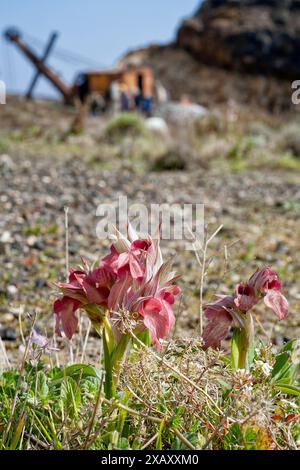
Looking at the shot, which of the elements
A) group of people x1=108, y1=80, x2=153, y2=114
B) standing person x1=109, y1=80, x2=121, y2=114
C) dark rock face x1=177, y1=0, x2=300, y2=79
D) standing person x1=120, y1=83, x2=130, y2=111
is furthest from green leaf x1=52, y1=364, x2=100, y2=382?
dark rock face x1=177, y1=0, x2=300, y2=79

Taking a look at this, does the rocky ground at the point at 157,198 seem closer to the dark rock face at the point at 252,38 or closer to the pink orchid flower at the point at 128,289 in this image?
the pink orchid flower at the point at 128,289

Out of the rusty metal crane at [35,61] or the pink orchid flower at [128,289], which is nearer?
the pink orchid flower at [128,289]

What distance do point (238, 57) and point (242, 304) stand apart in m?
35.2

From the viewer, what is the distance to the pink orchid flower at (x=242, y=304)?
1.48m

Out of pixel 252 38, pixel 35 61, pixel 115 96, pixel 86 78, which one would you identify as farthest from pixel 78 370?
pixel 252 38

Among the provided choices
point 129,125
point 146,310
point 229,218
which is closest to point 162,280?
point 146,310

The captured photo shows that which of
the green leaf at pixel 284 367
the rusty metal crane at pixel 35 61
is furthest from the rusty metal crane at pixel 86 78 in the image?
the green leaf at pixel 284 367

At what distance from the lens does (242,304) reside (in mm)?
1481

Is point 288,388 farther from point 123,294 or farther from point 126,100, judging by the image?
point 126,100

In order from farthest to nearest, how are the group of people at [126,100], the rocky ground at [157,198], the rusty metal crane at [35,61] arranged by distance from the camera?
the rusty metal crane at [35,61]
the group of people at [126,100]
the rocky ground at [157,198]

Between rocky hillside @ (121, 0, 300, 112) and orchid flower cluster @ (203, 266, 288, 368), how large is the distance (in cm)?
3216

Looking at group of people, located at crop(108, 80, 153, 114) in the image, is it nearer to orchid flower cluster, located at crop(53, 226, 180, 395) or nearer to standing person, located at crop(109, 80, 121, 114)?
standing person, located at crop(109, 80, 121, 114)

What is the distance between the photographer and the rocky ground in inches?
A: 134
